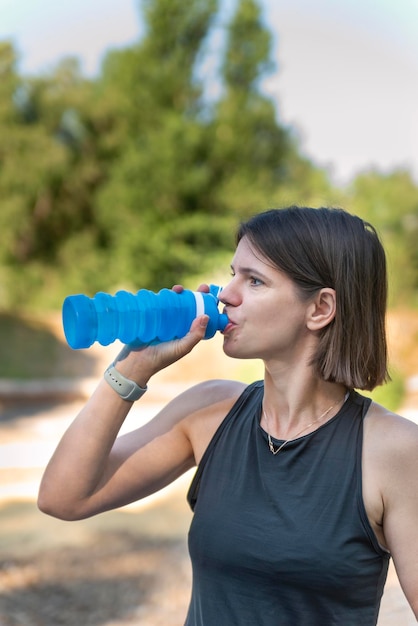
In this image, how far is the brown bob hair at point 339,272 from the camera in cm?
171

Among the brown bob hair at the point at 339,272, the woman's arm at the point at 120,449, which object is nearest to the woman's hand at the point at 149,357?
the woman's arm at the point at 120,449

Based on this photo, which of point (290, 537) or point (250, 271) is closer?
point (290, 537)

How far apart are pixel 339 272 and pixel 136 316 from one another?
433 millimetres

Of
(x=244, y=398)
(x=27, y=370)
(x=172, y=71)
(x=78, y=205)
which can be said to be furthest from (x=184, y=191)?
(x=244, y=398)

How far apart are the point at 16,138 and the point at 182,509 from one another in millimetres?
14967

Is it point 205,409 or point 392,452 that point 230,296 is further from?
point 392,452

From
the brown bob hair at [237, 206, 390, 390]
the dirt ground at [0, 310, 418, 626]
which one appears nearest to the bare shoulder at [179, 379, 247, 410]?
the brown bob hair at [237, 206, 390, 390]

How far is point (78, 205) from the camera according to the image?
69.3ft

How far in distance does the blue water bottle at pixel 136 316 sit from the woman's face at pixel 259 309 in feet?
0.13

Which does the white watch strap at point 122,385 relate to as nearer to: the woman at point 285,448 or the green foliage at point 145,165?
the woman at point 285,448

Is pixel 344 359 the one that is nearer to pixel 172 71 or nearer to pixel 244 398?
pixel 244 398

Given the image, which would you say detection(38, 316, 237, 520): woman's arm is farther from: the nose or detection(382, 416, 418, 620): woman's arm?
detection(382, 416, 418, 620): woman's arm

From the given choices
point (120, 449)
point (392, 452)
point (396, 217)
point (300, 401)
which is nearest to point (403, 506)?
point (392, 452)

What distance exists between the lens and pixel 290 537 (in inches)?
62.1
